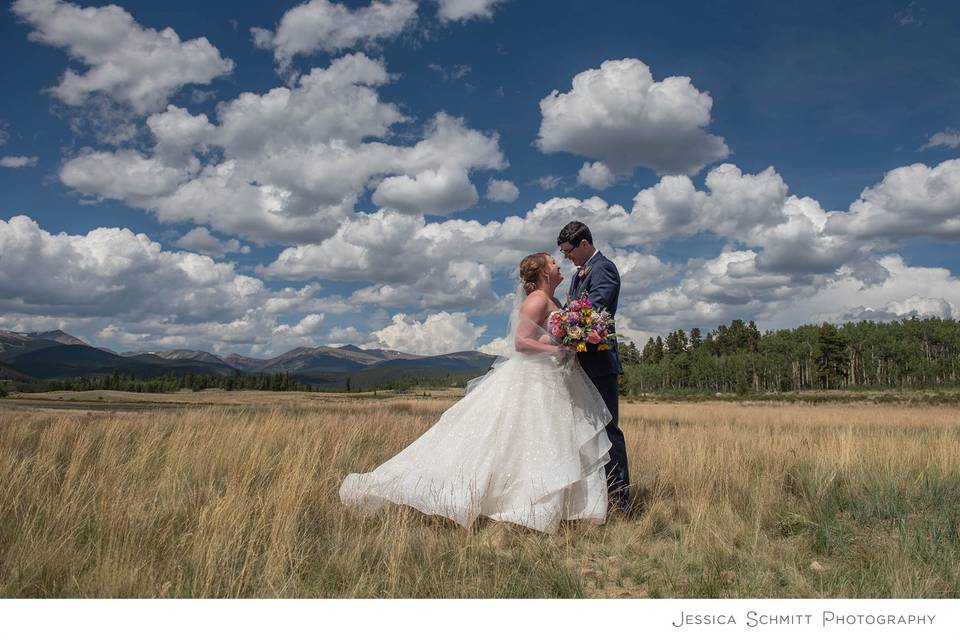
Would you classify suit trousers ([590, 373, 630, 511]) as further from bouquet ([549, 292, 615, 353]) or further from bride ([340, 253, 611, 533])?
bouquet ([549, 292, 615, 353])

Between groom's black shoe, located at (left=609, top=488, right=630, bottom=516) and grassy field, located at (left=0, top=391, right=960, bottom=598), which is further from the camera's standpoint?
groom's black shoe, located at (left=609, top=488, right=630, bottom=516)

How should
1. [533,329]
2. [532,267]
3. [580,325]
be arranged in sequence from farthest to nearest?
[532,267] < [533,329] < [580,325]

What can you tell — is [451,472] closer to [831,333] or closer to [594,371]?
[594,371]

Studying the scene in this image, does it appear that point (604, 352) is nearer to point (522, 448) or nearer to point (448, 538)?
point (522, 448)

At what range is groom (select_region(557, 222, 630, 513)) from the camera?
595 cm

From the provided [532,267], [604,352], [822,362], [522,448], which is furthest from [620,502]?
[822,362]

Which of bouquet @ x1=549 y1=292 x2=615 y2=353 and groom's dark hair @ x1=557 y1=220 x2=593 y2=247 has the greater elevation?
groom's dark hair @ x1=557 y1=220 x2=593 y2=247

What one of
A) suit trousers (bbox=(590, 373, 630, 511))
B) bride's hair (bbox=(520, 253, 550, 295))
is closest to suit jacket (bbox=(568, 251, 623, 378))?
suit trousers (bbox=(590, 373, 630, 511))

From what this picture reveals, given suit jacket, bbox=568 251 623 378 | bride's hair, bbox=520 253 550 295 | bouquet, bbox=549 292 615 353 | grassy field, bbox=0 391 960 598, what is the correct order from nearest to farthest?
grassy field, bbox=0 391 960 598 < bouquet, bbox=549 292 615 353 < suit jacket, bbox=568 251 623 378 < bride's hair, bbox=520 253 550 295

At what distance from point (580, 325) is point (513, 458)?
1.39 m

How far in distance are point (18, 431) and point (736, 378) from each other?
12783cm

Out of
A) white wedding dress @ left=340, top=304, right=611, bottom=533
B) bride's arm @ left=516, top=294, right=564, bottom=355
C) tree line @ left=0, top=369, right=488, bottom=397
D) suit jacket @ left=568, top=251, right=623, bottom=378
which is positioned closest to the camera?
white wedding dress @ left=340, top=304, right=611, bottom=533

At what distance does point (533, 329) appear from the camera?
5766mm

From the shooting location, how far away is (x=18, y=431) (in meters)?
9.48
